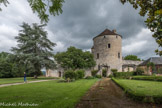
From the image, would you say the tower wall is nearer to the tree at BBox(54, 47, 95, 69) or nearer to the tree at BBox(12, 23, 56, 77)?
the tree at BBox(54, 47, 95, 69)

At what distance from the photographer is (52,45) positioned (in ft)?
80.2

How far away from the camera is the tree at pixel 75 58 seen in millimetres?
21047

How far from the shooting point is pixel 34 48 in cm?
2336

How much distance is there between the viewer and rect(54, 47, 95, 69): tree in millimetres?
21047

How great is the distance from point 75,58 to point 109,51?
10.1 meters

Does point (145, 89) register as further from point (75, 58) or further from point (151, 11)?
point (75, 58)

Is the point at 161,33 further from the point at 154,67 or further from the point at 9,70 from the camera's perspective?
the point at 9,70

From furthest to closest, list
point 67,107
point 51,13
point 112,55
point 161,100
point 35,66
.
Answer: point 112,55 → point 35,66 → point 51,13 → point 161,100 → point 67,107

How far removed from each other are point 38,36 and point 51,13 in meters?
19.0

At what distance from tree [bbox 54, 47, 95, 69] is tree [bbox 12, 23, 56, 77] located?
2.87m

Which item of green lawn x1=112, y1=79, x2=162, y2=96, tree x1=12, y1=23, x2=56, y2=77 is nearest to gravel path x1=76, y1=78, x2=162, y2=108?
green lawn x1=112, y1=79, x2=162, y2=96

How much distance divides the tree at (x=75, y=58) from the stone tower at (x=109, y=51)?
4.50m

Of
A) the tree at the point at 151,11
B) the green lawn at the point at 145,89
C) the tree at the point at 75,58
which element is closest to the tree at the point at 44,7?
the tree at the point at 151,11

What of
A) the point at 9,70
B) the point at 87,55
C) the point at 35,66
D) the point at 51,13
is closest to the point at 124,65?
the point at 87,55
